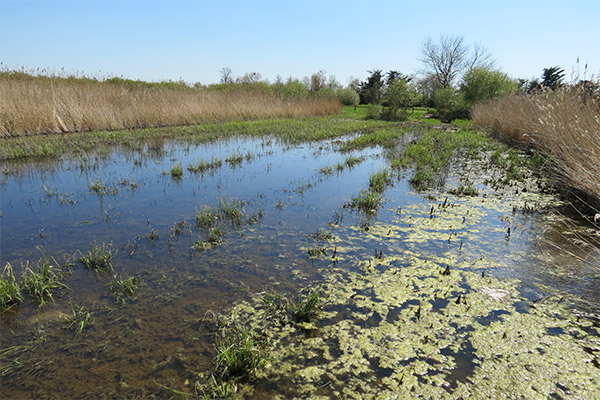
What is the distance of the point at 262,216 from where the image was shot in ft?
17.2

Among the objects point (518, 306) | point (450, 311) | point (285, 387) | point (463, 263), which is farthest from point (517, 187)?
point (285, 387)

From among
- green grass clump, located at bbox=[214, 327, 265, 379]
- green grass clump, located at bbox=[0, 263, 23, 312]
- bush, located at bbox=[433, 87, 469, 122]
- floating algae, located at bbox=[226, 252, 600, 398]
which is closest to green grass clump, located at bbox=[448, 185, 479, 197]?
floating algae, located at bbox=[226, 252, 600, 398]

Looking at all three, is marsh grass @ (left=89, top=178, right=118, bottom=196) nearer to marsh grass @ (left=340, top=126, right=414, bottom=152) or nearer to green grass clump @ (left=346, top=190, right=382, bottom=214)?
green grass clump @ (left=346, top=190, right=382, bottom=214)

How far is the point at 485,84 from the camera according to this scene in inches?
1091

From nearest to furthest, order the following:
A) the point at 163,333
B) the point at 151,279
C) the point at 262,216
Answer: the point at 163,333 < the point at 151,279 < the point at 262,216

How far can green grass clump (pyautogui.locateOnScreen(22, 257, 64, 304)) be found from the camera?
298 centimetres

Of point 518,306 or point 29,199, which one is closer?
point 518,306

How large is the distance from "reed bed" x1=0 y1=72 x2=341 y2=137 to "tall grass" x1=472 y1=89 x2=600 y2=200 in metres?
14.5

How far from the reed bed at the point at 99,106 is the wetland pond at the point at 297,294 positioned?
6362 millimetres

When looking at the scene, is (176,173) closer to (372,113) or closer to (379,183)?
(379,183)

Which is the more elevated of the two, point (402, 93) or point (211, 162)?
point (402, 93)

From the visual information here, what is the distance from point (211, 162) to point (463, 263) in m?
6.71

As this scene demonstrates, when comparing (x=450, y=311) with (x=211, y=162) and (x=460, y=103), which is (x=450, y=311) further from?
(x=460, y=103)

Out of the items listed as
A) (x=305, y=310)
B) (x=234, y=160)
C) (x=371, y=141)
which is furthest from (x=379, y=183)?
(x=371, y=141)
